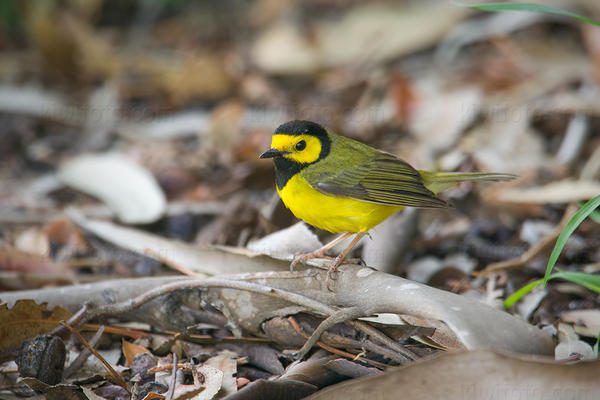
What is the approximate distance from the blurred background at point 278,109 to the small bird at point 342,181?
27 cm

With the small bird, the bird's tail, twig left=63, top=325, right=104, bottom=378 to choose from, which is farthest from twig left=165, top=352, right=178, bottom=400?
the bird's tail

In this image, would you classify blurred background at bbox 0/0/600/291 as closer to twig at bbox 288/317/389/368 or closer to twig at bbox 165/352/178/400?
twig at bbox 288/317/389/368

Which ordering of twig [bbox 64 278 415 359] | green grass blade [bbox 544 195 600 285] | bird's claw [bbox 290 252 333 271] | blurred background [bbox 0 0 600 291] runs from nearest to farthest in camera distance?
green grass blade [bbox 544 195 600 285]
twig [bbox 64 278 415 359]
bird's claw [bbox 290 252 333 271]
blurred background [bbox 0 0 600 291]

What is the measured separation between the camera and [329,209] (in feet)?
10.3

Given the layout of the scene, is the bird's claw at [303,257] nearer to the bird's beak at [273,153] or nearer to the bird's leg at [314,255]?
the bird's leg at [314,255]

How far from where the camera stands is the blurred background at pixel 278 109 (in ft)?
13.1

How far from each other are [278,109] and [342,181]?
291 cm

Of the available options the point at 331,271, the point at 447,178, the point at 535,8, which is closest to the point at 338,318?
the point at 331,271

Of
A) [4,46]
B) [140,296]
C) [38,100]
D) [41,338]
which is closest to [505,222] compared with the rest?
[140,296]

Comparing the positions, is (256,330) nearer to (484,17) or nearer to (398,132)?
(398,132)

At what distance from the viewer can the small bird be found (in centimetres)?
312

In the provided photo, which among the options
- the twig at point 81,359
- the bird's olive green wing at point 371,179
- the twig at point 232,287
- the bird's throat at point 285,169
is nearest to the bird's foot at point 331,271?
the twig at point 232,287

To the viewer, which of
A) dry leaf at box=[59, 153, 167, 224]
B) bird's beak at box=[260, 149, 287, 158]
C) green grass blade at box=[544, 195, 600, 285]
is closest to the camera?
green grass blade at box=[544, 195, 600, 285]

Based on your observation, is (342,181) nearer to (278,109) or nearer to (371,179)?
(371,179)
